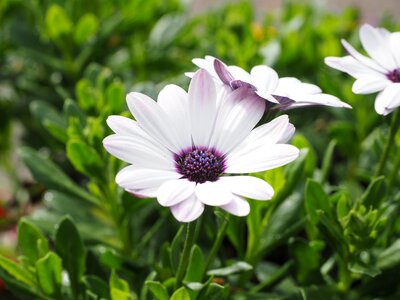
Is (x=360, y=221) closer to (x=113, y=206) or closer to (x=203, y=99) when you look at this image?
(x=203, y=99)

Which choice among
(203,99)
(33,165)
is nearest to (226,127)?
(203,99)

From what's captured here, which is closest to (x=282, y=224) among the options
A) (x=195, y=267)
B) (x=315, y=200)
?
(x=315, y=200)

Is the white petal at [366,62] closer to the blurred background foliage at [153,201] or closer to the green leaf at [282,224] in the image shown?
the blurred background foliage at [153,201]

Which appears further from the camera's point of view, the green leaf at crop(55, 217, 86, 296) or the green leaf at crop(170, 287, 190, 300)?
the green leaf at crop(55, 217, 86, 296)

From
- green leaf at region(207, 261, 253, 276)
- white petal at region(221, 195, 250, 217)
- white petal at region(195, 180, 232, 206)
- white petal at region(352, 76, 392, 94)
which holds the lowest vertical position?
green leaf at region(207, 261, 253, 276)

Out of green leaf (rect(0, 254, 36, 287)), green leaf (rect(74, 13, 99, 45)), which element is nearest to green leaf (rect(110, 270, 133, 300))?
green leaf (rect(0, 254, 36, 287))

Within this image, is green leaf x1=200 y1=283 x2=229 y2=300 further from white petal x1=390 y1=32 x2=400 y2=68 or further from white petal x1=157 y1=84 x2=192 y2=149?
white petal x1=390 y1=32 x2=400 y2=68
